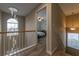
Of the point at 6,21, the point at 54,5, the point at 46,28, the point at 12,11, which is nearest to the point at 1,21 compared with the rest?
the point at 6,21

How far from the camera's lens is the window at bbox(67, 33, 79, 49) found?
53.9 inches

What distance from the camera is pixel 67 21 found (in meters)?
1.39

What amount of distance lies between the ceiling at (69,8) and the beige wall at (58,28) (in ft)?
0.18

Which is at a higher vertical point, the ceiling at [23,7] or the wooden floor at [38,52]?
the ceiling at [23,7]

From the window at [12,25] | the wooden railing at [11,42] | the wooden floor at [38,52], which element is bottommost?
the wooden floor at [38,52]

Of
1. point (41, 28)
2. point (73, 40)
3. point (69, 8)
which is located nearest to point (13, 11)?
point (41, 28)

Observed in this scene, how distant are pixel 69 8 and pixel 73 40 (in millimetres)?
486

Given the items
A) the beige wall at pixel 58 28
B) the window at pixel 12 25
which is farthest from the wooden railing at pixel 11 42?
the beige wall at pixel 58 28

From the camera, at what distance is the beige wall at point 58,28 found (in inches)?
53.0

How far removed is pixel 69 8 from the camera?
4.47 feet

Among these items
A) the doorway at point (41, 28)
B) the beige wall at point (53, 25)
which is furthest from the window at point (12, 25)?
the doorway at point (41, 28)

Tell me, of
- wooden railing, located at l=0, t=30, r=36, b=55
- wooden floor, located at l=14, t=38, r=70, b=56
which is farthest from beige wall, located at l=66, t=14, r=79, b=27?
wooden railing, located at l=0, t=30, r=36, b=55

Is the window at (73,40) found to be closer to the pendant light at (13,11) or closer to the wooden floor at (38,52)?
the wooden floor at (38,52)

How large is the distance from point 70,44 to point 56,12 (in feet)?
1.77
